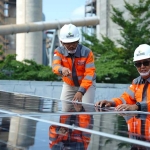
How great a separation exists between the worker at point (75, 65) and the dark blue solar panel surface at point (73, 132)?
1.76 metres

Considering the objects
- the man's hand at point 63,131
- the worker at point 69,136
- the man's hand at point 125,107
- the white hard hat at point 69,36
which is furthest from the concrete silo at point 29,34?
the man's hand at point 63,131

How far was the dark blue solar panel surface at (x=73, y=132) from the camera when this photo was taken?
7.85ft

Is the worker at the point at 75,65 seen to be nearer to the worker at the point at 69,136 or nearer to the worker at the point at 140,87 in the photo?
the worker at the point at 140,87

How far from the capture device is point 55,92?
33.7 feet

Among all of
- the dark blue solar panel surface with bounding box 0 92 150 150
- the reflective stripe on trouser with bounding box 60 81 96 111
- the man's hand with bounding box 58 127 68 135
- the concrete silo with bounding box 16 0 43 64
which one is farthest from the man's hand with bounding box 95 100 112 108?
the concrete silo with bounding box 16 0 43 64

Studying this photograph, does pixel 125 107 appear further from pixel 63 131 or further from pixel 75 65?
pixel 63 131

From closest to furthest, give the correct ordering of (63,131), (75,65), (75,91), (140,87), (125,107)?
(63,131)
(125,107)
(140,87)
(75,65)
(75,91)

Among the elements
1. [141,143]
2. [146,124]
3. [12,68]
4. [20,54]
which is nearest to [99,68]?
[12,68]

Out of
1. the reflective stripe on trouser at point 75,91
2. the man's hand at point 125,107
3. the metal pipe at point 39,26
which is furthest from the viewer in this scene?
the metal pipe at point 39,26

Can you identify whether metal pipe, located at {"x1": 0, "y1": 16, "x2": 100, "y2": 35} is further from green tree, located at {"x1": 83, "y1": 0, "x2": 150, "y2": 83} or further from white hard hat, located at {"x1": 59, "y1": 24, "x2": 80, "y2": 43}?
white hard hat, located at {"x1": 59, "y1": 24, "x2": 80, "y2": 43}

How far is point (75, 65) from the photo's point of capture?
18.7 feet

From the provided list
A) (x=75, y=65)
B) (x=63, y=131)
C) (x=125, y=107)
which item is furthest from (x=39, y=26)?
(x=63, y=131)

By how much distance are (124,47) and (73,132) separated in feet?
51.3

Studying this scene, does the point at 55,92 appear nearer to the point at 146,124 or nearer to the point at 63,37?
the point at 63,37
